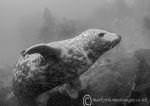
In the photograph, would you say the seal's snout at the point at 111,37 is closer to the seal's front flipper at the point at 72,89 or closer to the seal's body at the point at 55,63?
the seal's body at the point at 55,63

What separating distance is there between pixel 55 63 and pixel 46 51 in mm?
290

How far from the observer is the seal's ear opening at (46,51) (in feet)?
12.3

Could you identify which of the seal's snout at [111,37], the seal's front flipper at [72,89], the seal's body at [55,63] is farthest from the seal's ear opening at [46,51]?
the seal's snout at [111,37]

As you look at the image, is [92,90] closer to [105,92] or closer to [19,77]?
[105,92]

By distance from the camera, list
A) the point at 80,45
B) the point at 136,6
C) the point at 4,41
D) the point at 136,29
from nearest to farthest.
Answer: the point at 80,45, the point at 136,29, the point at 136,6, the point at 4,41

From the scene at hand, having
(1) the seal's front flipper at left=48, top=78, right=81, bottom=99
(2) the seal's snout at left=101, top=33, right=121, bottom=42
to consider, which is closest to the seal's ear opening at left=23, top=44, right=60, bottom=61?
(1) the seal's front flipper at left=48, top=78, right=81, bottom=99

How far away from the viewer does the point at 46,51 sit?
12.7 ft

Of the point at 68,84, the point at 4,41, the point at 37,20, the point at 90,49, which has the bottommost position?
the point at 4,41

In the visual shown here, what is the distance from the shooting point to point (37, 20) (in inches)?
840

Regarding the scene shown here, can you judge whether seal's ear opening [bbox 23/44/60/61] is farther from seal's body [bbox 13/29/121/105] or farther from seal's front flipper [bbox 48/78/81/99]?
Answer: seal's front flipper [bbox 48/78/81/99]

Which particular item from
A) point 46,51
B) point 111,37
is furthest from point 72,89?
point 111,37

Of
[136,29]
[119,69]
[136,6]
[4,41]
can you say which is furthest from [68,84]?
Answer: [4,41]

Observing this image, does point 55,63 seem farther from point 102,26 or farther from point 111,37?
point 102,26

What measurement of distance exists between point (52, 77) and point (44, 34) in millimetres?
10963
